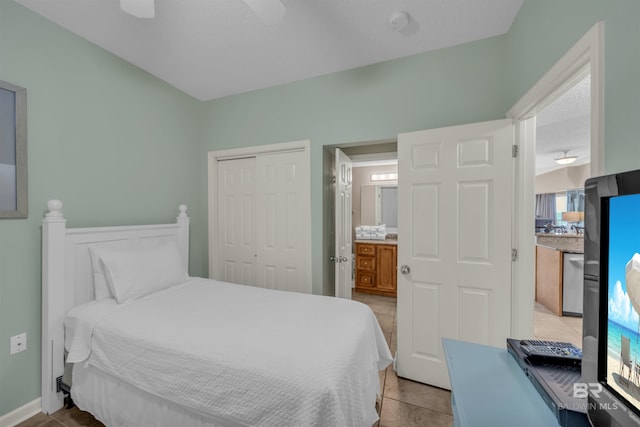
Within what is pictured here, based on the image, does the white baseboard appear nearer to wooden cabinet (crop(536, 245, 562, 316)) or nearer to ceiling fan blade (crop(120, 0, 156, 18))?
ceiling fan blade (crop(120, 0, 156, 18))

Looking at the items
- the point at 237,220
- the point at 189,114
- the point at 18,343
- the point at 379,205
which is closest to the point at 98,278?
the point at 18,343

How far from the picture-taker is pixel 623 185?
0.56 metres

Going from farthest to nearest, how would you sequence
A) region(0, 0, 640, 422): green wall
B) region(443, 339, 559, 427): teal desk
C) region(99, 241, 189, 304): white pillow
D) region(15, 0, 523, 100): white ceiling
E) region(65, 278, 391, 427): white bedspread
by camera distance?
region(99, 241, 189, 304): white pillow < region(15, 0, 523, 100): white ceiling < region(0, 0, 640, 422): green wall < region(65, 278, 391, 427): white bedspread < region(443, 339, 559, 427): teal desk

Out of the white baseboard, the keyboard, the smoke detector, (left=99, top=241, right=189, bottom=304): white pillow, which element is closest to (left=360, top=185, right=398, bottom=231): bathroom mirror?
the smoke detector

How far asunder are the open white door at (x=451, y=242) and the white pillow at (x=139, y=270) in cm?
196

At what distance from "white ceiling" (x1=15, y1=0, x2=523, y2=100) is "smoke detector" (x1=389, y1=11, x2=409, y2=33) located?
0.03 meters

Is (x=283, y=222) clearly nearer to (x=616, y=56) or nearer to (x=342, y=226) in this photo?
(x=342, y=226)

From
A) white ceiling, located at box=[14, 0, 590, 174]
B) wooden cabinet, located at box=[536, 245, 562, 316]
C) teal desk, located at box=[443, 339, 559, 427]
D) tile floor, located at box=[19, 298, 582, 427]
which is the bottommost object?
tile floor, located at box=[19, 298, 582, 427]

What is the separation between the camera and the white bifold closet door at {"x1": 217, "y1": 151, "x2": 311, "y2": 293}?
8.39ft

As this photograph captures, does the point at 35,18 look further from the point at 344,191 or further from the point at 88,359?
the point at 344,191

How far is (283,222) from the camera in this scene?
2.64 meters

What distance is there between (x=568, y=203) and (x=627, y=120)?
6.50 m

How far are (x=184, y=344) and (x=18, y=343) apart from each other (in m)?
1.33

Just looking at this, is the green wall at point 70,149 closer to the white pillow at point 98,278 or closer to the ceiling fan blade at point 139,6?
the white pillow at point 98,278
